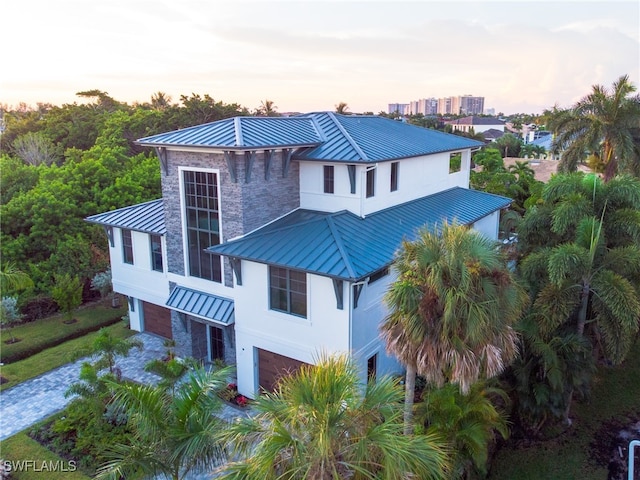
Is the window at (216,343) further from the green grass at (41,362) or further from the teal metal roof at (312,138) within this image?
the teal metal roof at (312,138)

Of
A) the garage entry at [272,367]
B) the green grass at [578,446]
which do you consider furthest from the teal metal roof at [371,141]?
the green grass at [578,446]

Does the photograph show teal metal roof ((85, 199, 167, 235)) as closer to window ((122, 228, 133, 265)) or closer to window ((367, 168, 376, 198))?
window ((122, 228, 133, 265))

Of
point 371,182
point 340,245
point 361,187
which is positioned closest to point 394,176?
point 371,182

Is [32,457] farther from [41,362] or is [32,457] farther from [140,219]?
[140,219]

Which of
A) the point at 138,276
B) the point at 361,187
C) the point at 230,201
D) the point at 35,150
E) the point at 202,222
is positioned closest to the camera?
the point at 230,201

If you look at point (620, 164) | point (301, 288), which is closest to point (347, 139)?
point (301, 288)

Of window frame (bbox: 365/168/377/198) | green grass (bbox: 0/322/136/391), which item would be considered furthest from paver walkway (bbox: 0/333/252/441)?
window frame (bbox: 365/168/377/198)

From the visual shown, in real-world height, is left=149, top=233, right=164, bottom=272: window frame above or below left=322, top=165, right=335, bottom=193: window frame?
below
